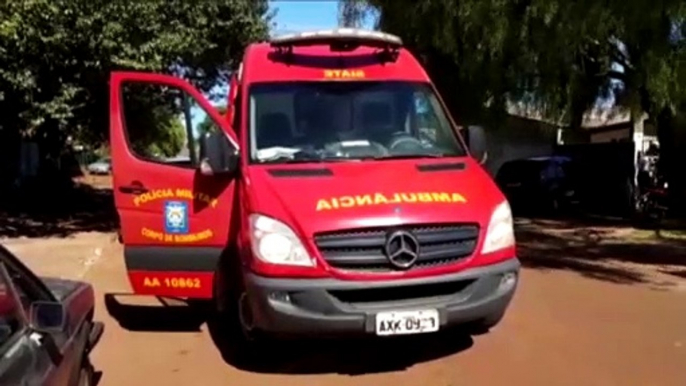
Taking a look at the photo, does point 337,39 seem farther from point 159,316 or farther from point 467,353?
point 159,316

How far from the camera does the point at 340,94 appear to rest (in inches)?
312

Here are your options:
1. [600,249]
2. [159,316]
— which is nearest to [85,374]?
[159,316]

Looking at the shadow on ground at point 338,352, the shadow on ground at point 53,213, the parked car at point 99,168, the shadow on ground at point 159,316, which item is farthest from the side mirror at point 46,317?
the parked car at point 99,168

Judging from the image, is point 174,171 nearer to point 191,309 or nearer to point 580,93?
point 191,309

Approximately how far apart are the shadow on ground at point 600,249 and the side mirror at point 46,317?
8.33 meters

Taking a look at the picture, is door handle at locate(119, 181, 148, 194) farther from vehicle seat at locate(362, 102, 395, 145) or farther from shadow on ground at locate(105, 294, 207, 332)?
vehicle seat at locate(362, 102, 395, 145)

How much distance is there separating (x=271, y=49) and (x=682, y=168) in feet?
51.8

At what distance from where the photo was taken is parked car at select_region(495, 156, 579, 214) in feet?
78.6

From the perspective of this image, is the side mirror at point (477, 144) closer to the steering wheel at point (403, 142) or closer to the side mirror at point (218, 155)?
the steering wheel at point (403, 142)

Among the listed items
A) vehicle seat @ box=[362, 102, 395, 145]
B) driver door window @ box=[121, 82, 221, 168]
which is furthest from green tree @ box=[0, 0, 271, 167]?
vehicle seat @ box=[362, 102, 395, 145]

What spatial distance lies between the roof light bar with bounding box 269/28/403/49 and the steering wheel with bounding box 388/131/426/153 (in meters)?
0.94

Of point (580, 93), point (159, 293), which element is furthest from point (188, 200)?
point (580, 93)

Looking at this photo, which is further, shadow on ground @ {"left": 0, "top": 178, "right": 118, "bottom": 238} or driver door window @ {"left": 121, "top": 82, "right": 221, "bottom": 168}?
shadow on ground @ {"left": 0, "top": 178, "right": 118, "bottom": 238}

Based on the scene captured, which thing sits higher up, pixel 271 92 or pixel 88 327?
pixel 271 92
